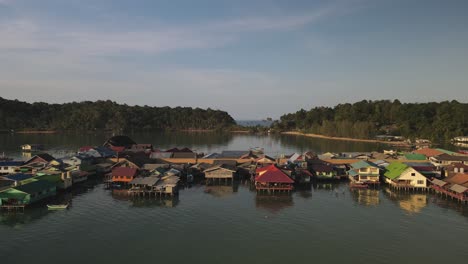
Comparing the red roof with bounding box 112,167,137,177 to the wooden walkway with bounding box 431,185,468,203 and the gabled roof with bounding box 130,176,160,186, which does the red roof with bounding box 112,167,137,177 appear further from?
the wooden walkway with bounding box 431,185,468,203

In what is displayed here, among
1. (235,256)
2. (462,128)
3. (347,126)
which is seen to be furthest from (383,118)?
(235,256)

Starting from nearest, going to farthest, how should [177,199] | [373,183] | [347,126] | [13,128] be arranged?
[177,199] → [373,183] → [347,126] → [13,128]

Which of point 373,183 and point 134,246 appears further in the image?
point 373,183

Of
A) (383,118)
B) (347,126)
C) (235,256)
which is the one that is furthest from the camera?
(383,118)

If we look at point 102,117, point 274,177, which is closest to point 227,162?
point 274,177

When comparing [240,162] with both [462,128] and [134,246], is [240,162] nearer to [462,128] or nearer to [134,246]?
[134,246]

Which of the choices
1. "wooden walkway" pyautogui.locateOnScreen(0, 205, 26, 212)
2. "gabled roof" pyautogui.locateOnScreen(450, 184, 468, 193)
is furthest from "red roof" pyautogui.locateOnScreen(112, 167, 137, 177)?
"gabled roof" pyautogui.locateOnScreen(450, 184, 468, 193)

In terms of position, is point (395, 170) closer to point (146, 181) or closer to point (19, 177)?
point (146, 181)

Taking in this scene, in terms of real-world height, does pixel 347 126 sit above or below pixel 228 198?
above
